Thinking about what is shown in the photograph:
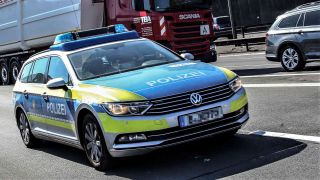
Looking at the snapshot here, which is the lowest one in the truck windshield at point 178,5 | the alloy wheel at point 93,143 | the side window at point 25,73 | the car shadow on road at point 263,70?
the alloy wheel at point 93,143

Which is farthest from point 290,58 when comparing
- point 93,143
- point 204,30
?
point 93,143

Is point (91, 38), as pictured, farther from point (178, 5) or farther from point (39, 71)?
point (178, 5)

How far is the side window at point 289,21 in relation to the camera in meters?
14.6

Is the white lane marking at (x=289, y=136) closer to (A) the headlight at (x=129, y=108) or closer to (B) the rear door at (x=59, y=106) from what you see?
(A) the headlight at (x=129, y=108)

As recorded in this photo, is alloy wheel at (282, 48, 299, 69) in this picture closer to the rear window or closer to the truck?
the truck

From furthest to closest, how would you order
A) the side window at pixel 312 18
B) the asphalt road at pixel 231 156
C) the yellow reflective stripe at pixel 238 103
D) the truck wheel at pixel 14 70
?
the truck wheel at pixel 14 70 → the side window at pixel 312 18 → the yellow reflective stripe at pixel 238 103 → the asphalt road at pixel 231 156

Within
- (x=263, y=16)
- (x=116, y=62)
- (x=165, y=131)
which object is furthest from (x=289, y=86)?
(x=263, y=16)

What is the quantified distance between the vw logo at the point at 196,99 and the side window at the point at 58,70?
5.92ft

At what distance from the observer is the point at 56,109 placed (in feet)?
24.8

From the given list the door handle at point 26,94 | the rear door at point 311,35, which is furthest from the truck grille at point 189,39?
the door handle at point 26,94

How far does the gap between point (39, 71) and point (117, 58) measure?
1583 mm

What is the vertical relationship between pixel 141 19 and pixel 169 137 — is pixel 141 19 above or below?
above

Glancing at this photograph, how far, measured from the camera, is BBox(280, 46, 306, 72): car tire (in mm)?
14406

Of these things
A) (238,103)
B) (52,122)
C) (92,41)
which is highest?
(92,41)
